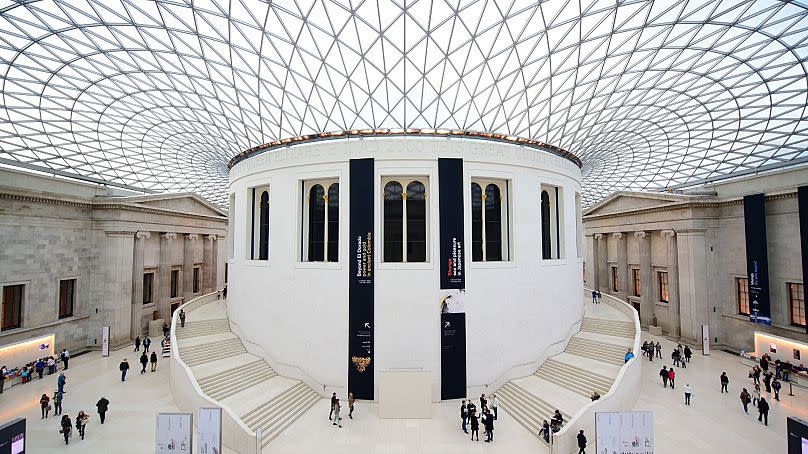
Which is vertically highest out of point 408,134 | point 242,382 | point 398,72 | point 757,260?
point 398,72

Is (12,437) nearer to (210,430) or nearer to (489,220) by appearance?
(210,430)

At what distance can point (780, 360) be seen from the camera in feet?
79.0

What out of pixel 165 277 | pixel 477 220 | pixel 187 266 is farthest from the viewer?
pixel 187 266

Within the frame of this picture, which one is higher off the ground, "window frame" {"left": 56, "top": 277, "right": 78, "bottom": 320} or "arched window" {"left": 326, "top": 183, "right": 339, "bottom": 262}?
"arched window" {"left": 326, "top": 183, "right": 339, "bottom": 262}

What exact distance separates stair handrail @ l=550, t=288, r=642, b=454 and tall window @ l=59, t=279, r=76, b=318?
110 feet

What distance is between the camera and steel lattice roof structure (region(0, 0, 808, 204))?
62.0 ft

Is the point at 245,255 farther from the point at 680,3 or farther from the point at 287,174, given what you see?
the point at 680,3

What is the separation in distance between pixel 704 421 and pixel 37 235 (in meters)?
40.4

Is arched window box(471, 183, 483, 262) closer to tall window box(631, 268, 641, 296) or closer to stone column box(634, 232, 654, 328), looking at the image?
stone column box(634, 232, 654, 328)

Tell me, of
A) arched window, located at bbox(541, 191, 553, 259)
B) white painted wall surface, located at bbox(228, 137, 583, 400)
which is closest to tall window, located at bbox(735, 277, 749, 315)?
white painted wall surface, located at bbox(228, 137, 583, 400)

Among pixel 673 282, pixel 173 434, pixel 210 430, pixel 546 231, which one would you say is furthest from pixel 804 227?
pixel 173 434

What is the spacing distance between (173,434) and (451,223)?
1423 cm

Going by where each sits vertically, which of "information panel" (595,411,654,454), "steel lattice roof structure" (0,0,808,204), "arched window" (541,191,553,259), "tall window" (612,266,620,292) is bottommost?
"information panel" (595,411,654,454)

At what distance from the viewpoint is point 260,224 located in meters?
24.2
